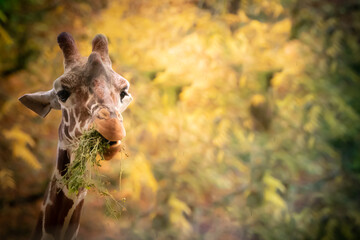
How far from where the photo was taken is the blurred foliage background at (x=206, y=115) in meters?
2.25

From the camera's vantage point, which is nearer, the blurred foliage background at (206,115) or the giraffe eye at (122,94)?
the giraffe eye at (122,94)

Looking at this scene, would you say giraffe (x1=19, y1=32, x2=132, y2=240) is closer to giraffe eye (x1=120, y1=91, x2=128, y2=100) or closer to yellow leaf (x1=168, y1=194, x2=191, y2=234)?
giraffe eye (x1=120, y1=91, x2=128, y2=100)

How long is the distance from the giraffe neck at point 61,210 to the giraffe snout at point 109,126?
34 cm

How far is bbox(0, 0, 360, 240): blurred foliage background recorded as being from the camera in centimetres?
225

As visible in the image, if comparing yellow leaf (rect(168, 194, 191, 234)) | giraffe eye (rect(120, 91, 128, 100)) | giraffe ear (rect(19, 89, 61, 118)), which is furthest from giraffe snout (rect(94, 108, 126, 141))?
yellow leaf (rect(168, 194, 191, 234))

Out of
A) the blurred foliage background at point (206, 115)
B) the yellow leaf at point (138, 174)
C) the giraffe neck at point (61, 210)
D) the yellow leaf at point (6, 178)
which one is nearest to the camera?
the giraffe neck at point (61, 210)

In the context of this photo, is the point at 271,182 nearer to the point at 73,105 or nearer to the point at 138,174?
the point at 138,174

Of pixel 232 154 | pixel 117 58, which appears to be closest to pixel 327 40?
pixel 232 154

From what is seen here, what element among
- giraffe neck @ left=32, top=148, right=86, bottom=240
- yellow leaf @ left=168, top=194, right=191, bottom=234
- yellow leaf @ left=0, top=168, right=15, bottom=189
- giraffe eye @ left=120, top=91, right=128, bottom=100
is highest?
giraffe eye @ left=120, top=91, right=128, bottom=100

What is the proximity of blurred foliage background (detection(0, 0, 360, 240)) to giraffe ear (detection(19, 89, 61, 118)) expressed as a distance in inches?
17.1

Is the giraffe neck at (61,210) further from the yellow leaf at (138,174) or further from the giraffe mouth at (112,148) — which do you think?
the yellow leaf at (138,174)

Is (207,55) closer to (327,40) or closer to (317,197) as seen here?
(327,40)

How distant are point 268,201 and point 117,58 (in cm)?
203

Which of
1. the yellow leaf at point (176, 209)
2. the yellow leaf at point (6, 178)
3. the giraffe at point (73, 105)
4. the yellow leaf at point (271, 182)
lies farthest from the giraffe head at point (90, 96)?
the yellow leaf at point (271, 182)
